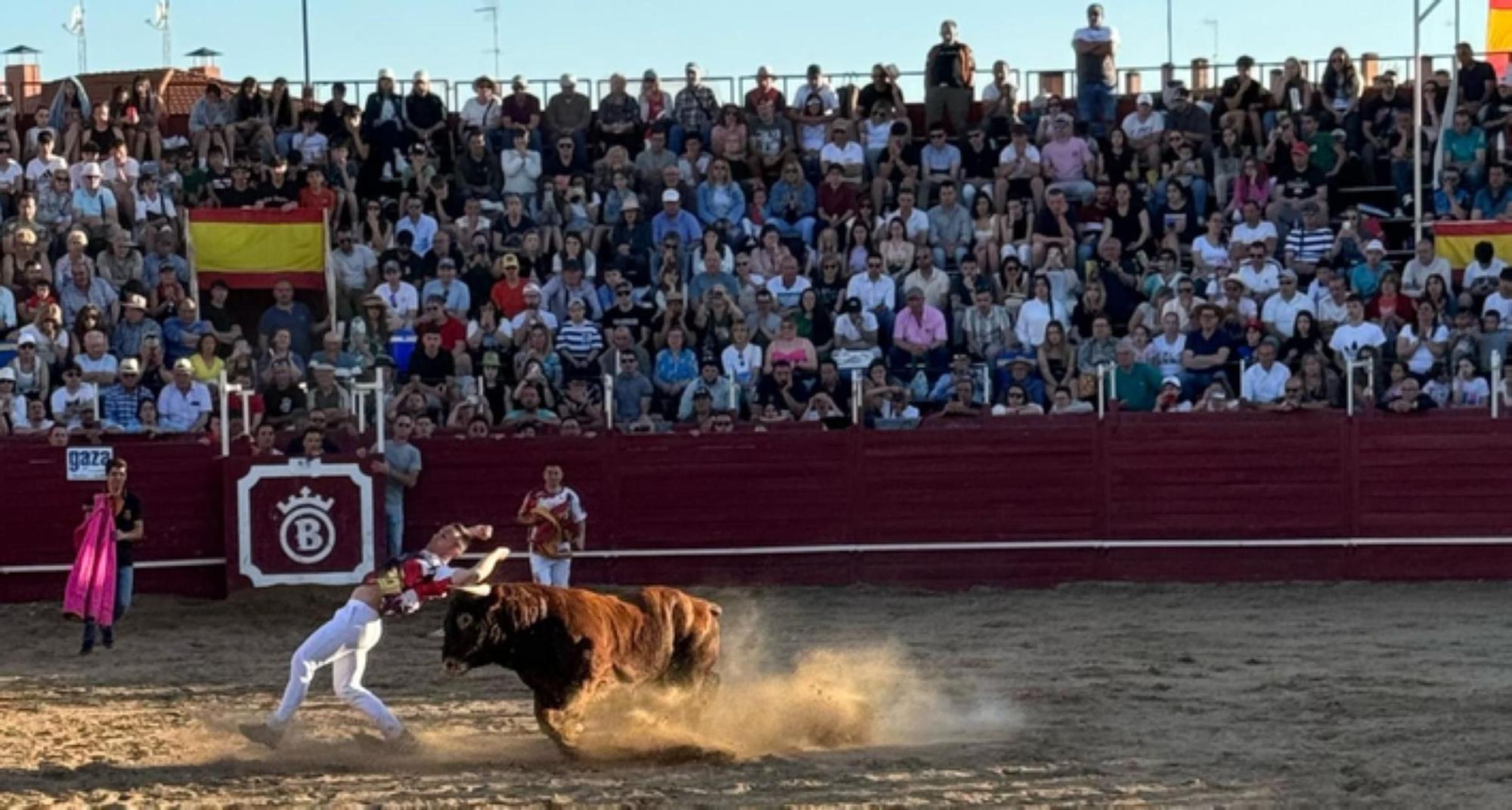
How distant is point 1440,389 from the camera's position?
1752cm

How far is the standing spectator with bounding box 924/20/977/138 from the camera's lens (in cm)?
2128

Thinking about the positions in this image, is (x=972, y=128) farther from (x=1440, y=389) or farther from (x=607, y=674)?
(x=607, y=674)

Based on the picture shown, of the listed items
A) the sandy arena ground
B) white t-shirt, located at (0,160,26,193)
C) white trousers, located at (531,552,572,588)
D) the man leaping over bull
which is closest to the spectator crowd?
white t-shirt, located at (0,160,26,193)

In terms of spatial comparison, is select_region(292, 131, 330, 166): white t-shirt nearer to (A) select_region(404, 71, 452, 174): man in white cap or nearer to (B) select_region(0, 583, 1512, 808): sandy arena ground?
(A) select_region(404, 71, 452, 174): man in white cap

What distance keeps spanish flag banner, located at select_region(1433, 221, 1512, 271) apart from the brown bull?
11.0m

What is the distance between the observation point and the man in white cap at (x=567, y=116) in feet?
69.2

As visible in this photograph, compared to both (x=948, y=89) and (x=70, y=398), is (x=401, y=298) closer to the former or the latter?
(x=70, y=398)

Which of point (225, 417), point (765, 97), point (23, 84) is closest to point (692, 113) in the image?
point (765, 97)

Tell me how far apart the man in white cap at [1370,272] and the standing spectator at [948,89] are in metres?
4.07

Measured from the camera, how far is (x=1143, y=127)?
2056 centimetres

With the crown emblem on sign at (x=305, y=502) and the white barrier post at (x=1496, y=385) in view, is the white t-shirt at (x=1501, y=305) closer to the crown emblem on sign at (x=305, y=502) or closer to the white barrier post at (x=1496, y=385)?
the white barrier post at (x=1496, y=385)

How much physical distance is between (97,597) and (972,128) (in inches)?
386

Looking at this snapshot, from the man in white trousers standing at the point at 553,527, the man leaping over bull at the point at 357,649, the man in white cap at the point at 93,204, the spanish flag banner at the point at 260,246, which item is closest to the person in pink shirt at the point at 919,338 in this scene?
the man in white trousers standing at the point at 553,527

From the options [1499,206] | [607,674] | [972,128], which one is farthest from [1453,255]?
[607,674]
